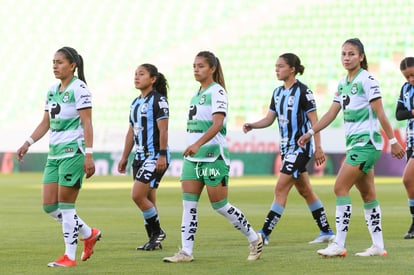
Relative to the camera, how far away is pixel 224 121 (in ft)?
30.1

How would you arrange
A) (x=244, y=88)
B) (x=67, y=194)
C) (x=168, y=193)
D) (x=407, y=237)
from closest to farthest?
1. (x=67, y=194)
2. (x=407, y=237)
3. (x=168, y=193)
4. (x=244, y=88)

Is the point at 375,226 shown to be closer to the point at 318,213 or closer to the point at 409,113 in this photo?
the point at 318,213

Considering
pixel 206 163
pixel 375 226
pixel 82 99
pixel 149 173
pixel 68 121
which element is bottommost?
pixel 375 226

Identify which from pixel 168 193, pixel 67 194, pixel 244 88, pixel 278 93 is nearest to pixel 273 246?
pixel 278 93

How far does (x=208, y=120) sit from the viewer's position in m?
9.27

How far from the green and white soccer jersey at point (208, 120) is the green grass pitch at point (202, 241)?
1024mm

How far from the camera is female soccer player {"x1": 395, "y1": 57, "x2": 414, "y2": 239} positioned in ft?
38.3

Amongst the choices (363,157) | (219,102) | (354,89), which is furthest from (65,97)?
(363,157)

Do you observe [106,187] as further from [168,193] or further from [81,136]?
[81,136]

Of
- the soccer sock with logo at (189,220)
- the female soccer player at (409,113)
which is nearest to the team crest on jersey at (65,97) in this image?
the soccer sock with logo at (189,220)

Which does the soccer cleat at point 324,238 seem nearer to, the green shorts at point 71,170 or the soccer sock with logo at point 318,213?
the soccer sock with logo at point 318,213

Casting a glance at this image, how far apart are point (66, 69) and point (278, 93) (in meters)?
3.06

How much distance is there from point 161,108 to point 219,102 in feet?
5.23

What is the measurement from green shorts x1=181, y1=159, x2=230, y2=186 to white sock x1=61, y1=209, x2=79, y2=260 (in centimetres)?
114
